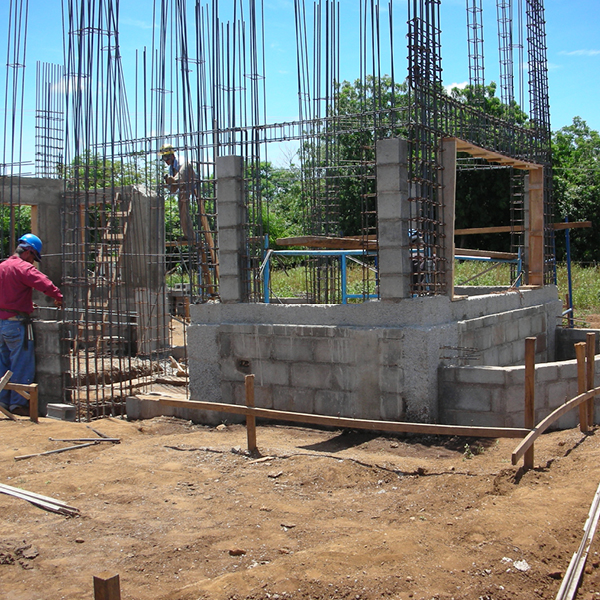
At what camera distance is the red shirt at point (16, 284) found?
9.29 meters

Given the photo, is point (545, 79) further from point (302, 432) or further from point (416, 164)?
point (302, 432)

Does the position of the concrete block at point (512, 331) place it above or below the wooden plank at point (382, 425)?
above

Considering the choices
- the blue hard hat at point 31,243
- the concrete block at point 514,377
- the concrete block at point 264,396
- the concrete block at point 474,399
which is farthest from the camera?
the blue hard hat at point 31,243

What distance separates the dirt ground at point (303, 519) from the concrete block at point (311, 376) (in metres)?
0.66

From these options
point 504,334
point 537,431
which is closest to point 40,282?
point 504,334

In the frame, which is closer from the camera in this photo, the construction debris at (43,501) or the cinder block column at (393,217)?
the construction debris at (43,501)

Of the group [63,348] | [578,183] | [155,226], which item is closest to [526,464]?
[63,348]

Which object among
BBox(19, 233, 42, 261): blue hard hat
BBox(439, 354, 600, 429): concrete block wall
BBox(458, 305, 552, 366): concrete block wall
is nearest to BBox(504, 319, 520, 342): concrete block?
BBox(458, 305, 552, 366): concrete block wall

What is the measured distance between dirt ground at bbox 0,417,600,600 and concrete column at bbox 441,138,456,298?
1.96m

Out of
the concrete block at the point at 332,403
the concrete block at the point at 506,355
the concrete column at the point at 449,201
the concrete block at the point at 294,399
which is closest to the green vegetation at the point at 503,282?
the concrete block at the point at 506,355

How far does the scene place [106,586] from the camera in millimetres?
2568

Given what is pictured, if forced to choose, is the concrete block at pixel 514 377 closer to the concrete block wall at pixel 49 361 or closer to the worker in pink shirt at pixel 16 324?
the concrete block wall at pixel 49 361

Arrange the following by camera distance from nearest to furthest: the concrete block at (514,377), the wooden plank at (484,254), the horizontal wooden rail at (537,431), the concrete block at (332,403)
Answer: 1. the horizontal wooden rail at (537,431)
2. the concrete block at (514,377)
3. the concrete block at (332,403)
4. the wooden plank at (484,254)

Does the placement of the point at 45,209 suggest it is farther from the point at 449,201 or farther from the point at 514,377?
the point at 514,377
